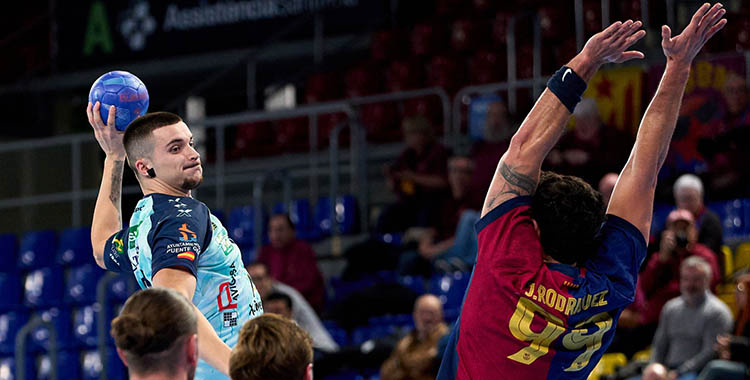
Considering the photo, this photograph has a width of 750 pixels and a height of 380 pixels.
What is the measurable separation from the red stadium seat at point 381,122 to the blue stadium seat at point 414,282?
11.3 ft

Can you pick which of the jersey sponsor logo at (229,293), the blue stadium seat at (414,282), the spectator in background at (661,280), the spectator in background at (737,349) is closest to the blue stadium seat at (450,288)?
the blue stadium seat at (414,282)

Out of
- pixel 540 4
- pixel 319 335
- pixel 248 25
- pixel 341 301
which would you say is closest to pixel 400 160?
pixel 341 301

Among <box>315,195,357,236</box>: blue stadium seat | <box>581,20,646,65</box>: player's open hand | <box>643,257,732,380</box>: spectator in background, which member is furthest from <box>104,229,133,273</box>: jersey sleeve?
<box>315,195,357,236</box>: blue stadium seat

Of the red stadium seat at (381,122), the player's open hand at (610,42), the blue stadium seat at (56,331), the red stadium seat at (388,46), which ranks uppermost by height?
the red stadium seat at (388,46)

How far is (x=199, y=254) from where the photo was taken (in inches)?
179

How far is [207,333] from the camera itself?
4.22 m

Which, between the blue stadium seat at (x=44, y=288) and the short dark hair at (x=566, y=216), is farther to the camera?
the blue stadium seat at (x=44, y=288)

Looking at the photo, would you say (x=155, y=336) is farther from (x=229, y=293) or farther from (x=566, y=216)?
(x=566, y=216)

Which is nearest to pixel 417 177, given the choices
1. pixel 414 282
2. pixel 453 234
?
pixel 453 234

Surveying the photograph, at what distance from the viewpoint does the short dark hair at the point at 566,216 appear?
427 centimetres

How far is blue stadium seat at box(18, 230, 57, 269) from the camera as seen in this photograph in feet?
50.5

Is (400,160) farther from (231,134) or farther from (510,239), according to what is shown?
(510,239)

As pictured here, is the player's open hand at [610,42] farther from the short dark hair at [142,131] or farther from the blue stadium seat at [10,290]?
the blue stadium seat at [10,290]

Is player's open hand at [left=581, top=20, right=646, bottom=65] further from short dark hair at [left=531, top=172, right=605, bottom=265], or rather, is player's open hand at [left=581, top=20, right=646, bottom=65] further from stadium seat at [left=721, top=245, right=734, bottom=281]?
stadium seat at [left=721, top=245, right=734, bottom=281]
